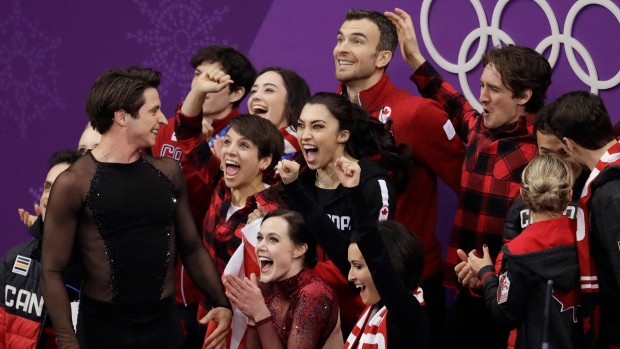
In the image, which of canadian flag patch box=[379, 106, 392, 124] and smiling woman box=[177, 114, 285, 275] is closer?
smiling woman box=[177, 114, 285, 275]

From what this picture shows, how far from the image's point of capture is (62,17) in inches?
336

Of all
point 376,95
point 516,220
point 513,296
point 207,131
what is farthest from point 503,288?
point 207,131

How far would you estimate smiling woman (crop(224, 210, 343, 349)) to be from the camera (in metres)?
4.92

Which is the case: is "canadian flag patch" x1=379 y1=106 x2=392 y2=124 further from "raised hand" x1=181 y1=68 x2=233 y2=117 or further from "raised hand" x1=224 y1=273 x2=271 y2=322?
"raised hand" x1=224 y1=273 x2=271 y2=322

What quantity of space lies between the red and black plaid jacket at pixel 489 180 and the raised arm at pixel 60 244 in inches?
77.4

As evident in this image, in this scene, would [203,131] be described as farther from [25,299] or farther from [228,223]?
[25,299]

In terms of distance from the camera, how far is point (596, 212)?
438 centimetres

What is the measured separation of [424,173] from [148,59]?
2902 mm

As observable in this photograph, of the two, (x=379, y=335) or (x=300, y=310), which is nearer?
(x=379, y=335)

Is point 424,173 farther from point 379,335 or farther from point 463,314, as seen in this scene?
point 379,335

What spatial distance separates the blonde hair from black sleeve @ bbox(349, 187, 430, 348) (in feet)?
2.12

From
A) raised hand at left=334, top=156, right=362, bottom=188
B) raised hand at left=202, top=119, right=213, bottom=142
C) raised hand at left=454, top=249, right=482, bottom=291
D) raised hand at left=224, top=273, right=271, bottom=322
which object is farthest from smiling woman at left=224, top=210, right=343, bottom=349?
raised hand at left=202, top=119, right=213, bottom=142

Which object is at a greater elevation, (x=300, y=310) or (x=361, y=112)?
(x=361, y=112)

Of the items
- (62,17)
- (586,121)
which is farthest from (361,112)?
(62,17)
